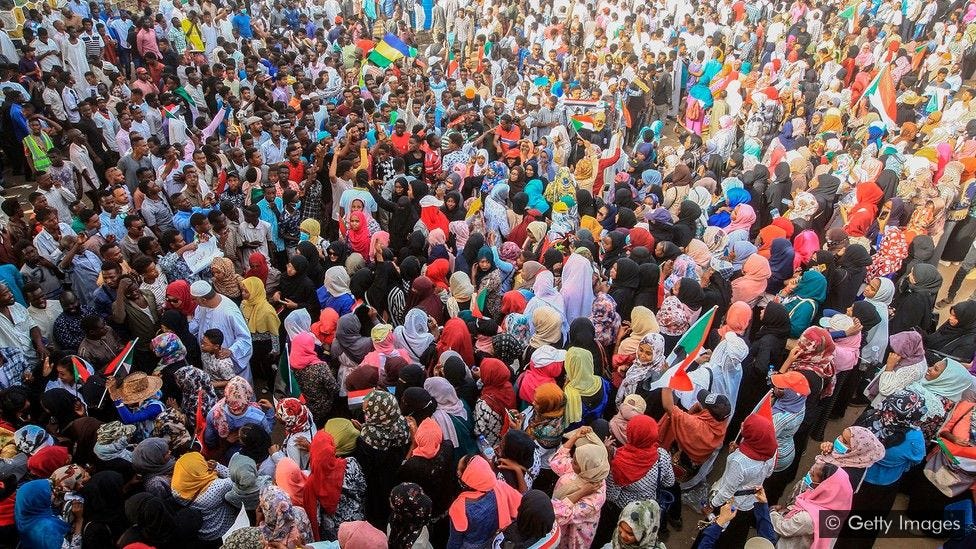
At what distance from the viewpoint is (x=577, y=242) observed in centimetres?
593

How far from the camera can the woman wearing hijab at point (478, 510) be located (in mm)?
3244

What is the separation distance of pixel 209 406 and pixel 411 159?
4651 millimetres

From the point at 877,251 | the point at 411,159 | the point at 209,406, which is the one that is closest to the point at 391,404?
the point at 209,406

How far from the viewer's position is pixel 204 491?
3395mm

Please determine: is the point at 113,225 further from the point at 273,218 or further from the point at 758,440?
the point at 758,440

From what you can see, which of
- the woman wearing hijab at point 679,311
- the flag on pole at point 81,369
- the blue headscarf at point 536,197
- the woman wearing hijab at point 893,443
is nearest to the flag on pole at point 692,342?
the woman wearing hijab at point 679,311

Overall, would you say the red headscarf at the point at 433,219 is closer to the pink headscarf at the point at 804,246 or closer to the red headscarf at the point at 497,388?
the red headscarf at the point at 497,388

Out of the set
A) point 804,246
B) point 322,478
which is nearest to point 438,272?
point 322,478

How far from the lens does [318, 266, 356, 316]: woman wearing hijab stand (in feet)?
17.1

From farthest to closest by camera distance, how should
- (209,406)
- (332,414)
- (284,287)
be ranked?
(284,287) < (332,414) < (209,406)

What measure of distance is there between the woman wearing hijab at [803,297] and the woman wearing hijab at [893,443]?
49.9 inches

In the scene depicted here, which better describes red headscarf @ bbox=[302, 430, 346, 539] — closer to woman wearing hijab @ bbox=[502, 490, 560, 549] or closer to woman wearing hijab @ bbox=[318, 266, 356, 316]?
woman wearing hijab @ bbox=[502, 490, 560, 549]

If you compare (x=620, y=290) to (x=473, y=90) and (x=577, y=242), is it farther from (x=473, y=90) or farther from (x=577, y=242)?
(x=473, y=90)

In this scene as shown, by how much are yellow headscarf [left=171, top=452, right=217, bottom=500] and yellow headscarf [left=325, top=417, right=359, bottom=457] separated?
0.72 meters
